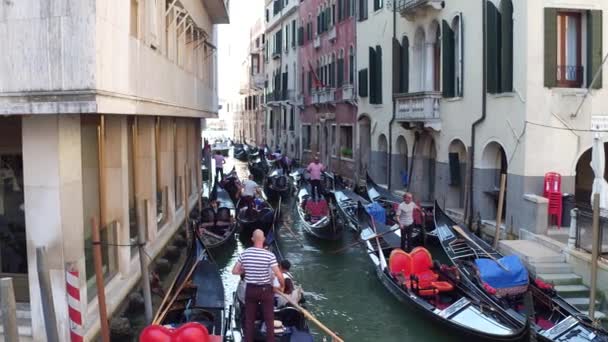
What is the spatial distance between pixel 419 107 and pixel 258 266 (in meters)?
8.30

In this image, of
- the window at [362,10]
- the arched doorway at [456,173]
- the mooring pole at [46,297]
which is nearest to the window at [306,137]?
the window at [362,10]

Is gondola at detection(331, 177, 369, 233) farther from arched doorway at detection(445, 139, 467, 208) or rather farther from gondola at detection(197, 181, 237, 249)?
gondola at detection(197, 181, 237, 249)

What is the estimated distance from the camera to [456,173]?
11797 mm

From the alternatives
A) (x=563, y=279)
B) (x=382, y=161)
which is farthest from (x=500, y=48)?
(x=382, y=161)

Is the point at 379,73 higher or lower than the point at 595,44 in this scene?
higher

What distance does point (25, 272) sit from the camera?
565cm

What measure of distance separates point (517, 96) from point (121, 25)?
5862mm

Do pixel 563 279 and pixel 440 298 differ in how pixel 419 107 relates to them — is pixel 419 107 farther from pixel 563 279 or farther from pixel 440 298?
pixel 440 298

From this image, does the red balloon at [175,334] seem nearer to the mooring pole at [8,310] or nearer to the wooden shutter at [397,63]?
the mooring pole at [8,310]

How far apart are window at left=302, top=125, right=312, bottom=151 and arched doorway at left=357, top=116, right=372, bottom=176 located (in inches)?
254

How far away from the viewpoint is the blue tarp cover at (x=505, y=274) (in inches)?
259

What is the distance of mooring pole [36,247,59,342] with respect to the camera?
436 centimetres

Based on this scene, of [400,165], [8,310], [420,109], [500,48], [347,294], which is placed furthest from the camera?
[400,165]

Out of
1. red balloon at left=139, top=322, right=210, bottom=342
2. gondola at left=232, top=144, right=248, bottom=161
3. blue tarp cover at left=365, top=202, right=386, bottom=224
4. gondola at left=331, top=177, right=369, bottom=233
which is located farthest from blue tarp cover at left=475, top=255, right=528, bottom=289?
gondola at left=232, top=144, right=248, bottom=161
